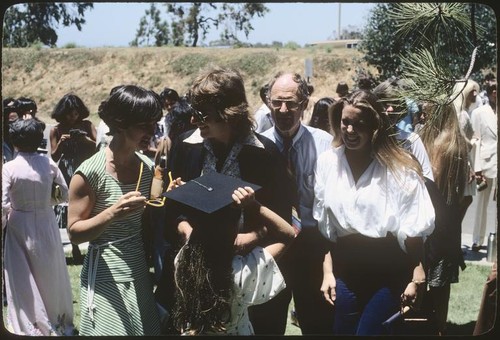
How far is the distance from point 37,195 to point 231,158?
181cm

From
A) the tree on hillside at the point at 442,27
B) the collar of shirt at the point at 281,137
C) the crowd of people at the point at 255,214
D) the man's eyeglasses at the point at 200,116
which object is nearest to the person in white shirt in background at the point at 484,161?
the crowd of people at the point at 255,214

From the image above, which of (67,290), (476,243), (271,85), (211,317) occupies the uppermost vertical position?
(271,85)

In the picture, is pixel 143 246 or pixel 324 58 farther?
pixel 324 58

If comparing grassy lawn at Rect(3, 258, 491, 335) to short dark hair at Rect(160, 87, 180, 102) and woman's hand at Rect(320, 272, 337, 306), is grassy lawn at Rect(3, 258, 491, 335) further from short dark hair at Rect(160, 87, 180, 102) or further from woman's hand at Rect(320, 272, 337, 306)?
short dark hair at Rect(160, 87, 180, 102)

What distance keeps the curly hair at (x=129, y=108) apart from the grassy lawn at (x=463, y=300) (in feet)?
7.92

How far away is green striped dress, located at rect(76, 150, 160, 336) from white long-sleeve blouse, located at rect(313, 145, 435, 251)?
0.89 metres

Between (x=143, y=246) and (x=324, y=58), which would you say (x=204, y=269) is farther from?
(x=324, y=58)

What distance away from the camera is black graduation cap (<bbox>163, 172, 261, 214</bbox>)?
99.3 inches

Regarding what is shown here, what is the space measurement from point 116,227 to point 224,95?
72cm

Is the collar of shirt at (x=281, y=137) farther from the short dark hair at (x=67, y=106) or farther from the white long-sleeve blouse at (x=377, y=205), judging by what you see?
the short dark hair at (x=67, y=106)

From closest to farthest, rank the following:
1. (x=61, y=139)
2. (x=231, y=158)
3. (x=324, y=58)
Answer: (x=231, y=158) < (x=61, y=139) < (x=324, y=58)

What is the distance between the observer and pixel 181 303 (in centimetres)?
260

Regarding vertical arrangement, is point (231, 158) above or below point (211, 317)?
above

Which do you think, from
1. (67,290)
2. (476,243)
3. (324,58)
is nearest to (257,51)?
(324,58)
